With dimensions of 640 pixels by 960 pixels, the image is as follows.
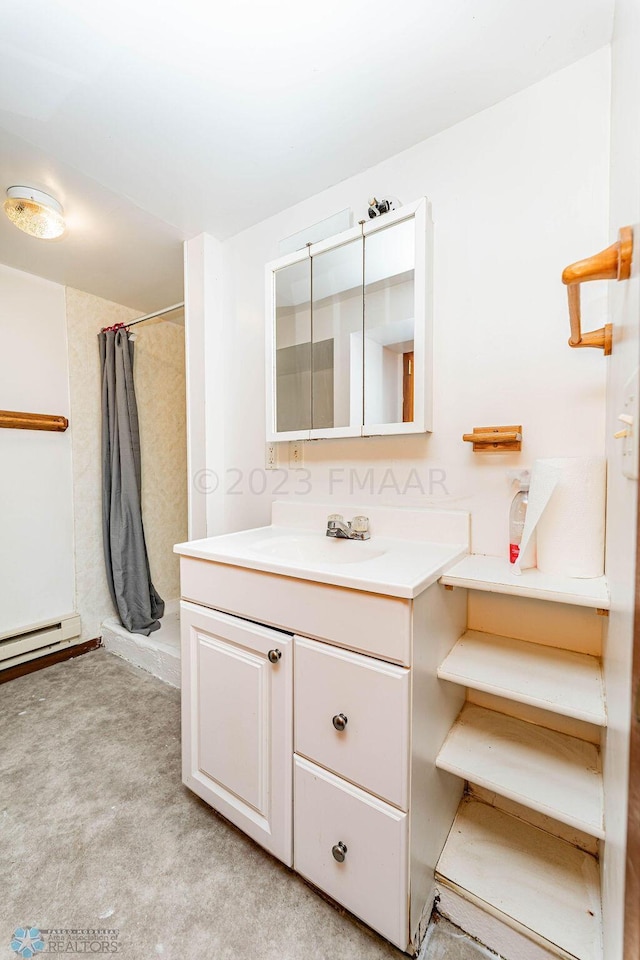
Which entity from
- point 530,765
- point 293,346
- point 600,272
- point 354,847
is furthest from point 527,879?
point 293,346

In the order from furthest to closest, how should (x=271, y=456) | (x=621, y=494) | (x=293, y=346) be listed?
1. (x=271, y=456)
2. (x=293, y=346)
3. (x=621, y=494)

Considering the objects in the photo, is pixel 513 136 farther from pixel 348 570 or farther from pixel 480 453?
pixel 348 570

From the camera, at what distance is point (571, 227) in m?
0.99

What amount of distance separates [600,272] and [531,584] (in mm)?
617

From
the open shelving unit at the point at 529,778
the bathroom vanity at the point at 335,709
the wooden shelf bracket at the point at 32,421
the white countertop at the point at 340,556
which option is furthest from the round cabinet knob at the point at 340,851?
the wooden shelf bracket at the point at 32,421

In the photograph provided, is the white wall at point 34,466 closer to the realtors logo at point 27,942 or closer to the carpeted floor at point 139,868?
the carpeted floor at point 139,868

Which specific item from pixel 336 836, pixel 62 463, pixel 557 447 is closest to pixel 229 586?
pixel 336 836

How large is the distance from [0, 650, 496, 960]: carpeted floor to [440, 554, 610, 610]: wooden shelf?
0.81 metres

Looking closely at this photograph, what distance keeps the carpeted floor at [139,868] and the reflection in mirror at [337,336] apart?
131 centimetres

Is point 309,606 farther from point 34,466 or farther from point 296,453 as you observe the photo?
point 34,466

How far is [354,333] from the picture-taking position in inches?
52.9

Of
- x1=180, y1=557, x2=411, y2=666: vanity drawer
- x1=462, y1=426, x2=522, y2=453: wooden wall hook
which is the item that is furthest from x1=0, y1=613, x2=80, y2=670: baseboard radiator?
x1=462, y1=426, x2=522, y2=453: wooden wall hook

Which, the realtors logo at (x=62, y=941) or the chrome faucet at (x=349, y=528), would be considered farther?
the chrome faucet at (x=349, y=528)

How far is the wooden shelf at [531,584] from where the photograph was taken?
75 cm
